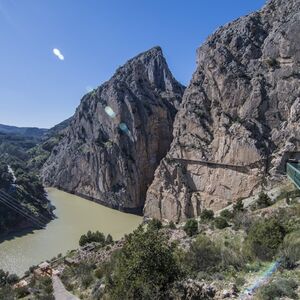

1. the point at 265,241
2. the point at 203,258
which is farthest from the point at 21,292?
the point at 265,241

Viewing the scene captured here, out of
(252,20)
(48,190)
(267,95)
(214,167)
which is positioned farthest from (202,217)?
(48,190)

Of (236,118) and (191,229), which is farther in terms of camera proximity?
(236,118)

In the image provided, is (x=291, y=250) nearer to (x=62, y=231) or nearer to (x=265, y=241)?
(x=265, y=241)

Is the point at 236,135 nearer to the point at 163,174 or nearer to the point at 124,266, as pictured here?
the point at 163,174

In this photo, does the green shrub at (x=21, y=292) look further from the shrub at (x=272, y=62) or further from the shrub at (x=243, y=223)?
the shrub at (x=272, y=62)

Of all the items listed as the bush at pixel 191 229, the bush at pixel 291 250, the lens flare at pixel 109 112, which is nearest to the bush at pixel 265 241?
the bush at pixel 291 250

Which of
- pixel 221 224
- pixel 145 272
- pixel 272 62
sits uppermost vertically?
pixel 272 62
